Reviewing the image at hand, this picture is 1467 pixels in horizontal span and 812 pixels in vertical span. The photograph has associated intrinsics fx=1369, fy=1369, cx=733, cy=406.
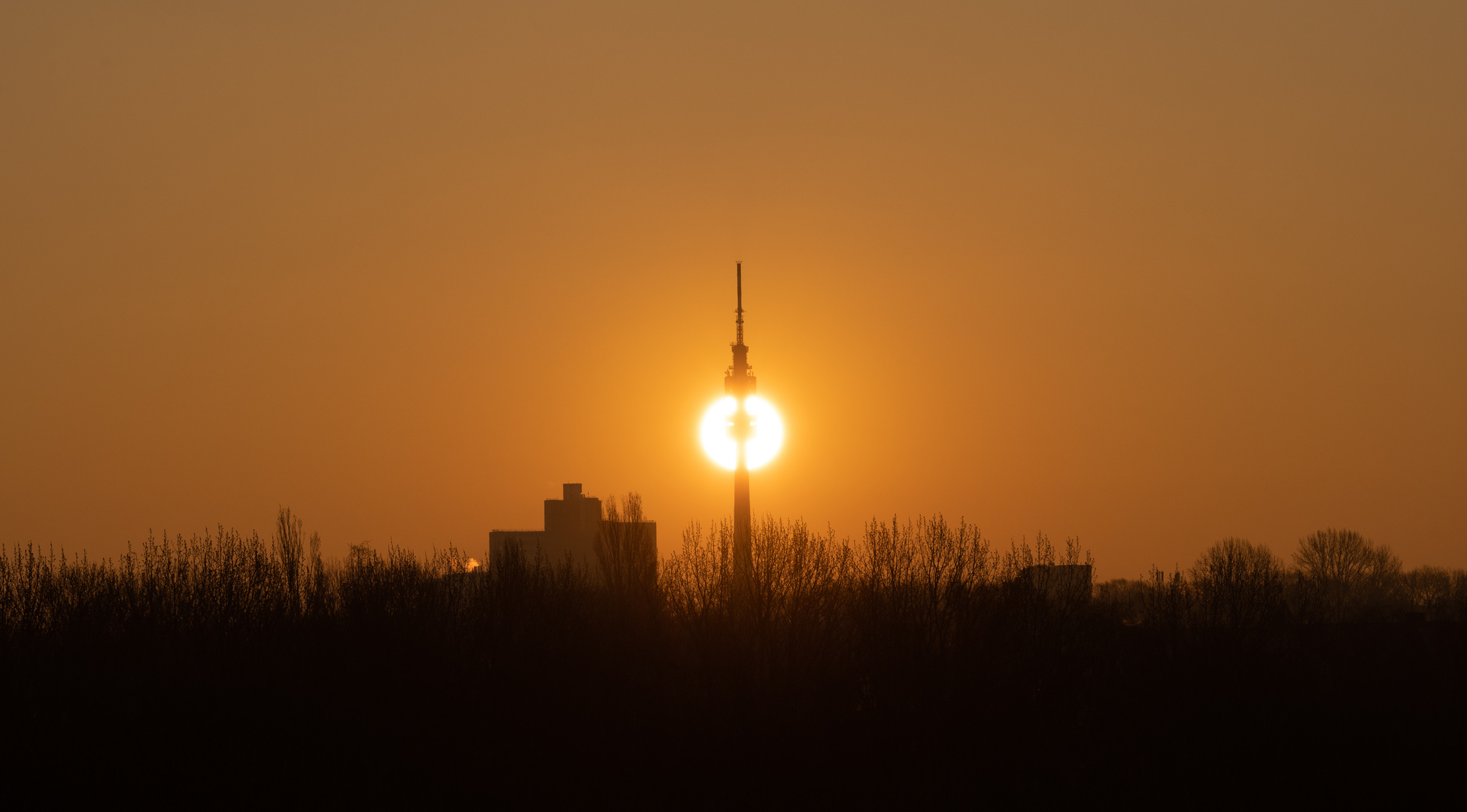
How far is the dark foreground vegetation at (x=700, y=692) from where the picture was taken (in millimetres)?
38781

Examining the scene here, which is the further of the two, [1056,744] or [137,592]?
[137,592]

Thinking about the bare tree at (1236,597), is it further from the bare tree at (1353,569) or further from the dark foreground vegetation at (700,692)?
the bare tree at (1353,569)

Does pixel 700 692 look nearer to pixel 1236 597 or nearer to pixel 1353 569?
pixel 1236 597

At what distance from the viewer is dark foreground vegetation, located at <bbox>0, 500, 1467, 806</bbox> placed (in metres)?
38.8

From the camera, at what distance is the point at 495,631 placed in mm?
51125

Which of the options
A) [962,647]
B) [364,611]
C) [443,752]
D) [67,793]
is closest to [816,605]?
[962,647]

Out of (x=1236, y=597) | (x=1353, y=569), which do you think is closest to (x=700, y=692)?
(x=1236, y=597)

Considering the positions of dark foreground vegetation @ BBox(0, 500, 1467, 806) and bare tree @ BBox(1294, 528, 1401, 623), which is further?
bare tree @ BBox(1294, 528, 1401, 623)

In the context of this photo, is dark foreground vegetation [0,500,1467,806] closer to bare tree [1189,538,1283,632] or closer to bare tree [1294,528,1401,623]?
bare tree [1189,538,1283,632]

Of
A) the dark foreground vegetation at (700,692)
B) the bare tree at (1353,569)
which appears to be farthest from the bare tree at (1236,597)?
the bare tree at (1353,569)

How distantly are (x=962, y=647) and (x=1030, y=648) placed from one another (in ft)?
9.92

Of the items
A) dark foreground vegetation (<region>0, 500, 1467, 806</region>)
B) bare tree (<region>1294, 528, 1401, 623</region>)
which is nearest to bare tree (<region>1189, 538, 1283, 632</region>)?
dark foreground vegetation (<region>0, 500, 1467, 806</region>)

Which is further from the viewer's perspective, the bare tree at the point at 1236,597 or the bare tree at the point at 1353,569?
the bare tree at the point at 1353,569

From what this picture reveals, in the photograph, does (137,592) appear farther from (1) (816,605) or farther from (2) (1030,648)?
(2) (1030,648)
